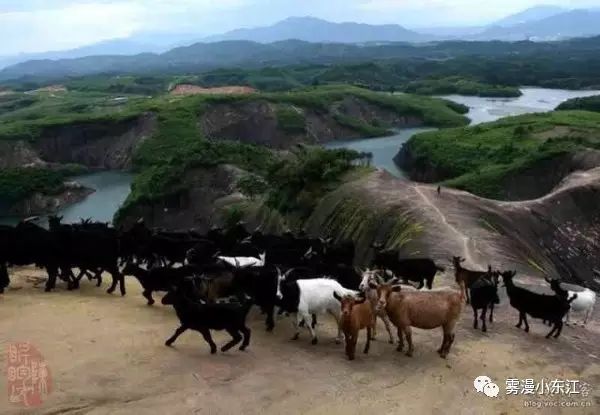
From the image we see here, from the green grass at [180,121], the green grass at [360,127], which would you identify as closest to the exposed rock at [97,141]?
the green grass at [180,121]

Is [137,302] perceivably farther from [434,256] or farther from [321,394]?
[434,256]

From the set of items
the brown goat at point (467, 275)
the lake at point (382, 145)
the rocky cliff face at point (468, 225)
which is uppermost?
the brown goat at point (467, 275)

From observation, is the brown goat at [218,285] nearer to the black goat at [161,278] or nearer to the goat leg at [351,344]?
the black goat at [161,278]

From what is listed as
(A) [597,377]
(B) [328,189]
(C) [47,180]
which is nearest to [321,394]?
(A) [597,377]

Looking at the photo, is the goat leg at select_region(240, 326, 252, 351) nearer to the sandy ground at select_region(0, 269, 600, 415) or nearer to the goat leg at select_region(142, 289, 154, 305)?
the sandy ground at select_region(0, 269, 600, 415)

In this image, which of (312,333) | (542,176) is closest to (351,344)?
(312,333)

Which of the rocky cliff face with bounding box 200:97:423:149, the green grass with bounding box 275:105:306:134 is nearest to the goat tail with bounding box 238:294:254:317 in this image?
the rocky cliff face with bounding box 200:97:423:149
